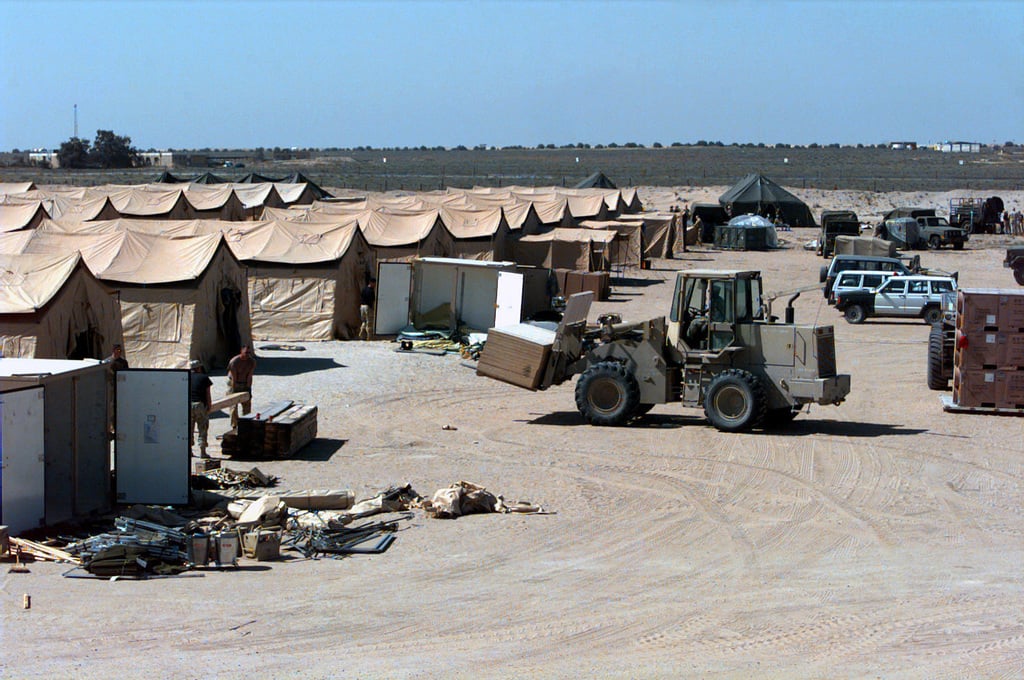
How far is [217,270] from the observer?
945 inches

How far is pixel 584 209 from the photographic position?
5306cm

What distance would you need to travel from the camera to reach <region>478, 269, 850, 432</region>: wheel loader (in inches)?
731

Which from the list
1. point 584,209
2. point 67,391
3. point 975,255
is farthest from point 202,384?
point 975,255

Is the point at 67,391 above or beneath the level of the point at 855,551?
above

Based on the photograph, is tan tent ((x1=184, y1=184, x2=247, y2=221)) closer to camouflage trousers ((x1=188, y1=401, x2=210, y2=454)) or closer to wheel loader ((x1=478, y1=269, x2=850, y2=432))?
wheel loader ((x1=478, y1=269, x2=850, y2=432))

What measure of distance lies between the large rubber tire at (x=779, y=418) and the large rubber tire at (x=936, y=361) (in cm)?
443

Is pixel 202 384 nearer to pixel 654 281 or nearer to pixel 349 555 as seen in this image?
pixel 349 555

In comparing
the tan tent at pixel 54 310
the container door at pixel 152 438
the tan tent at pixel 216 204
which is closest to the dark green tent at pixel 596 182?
the tan tent at pixel 216 204

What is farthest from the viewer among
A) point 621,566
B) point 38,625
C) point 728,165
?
point 728,165

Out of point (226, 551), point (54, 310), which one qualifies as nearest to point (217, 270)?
point (54, 310)

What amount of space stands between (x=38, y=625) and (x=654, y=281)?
116 feet

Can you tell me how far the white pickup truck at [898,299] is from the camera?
3291cm

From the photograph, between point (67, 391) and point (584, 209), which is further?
point (584, 209)

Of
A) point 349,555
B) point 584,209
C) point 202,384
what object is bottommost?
point 349,555
